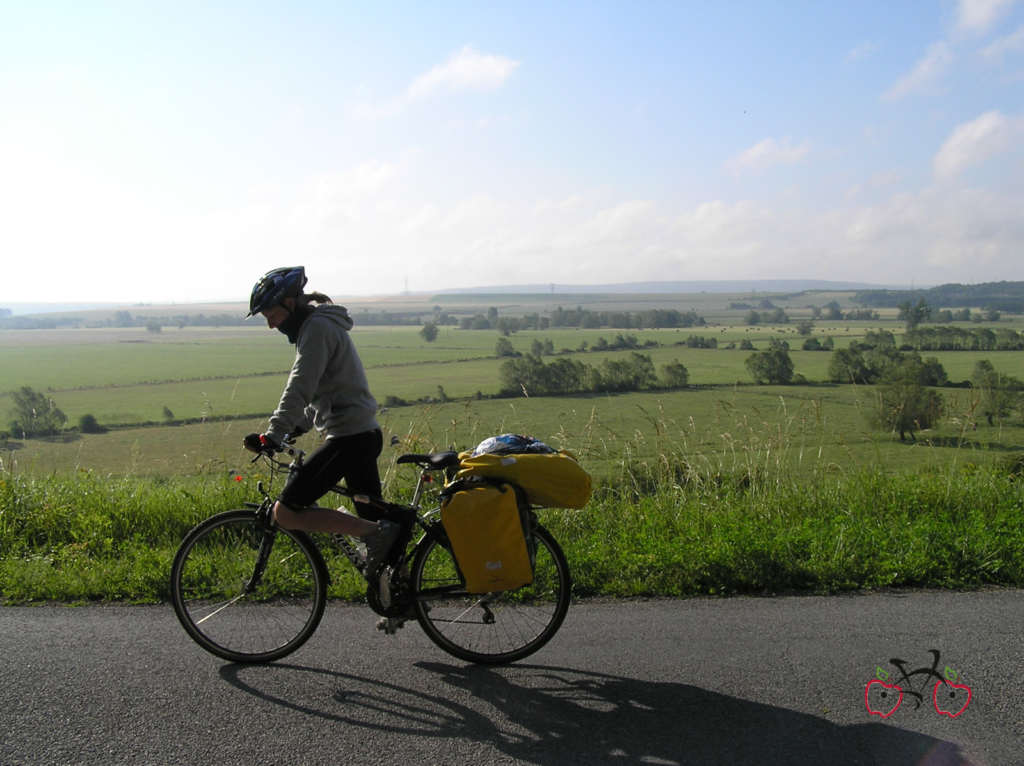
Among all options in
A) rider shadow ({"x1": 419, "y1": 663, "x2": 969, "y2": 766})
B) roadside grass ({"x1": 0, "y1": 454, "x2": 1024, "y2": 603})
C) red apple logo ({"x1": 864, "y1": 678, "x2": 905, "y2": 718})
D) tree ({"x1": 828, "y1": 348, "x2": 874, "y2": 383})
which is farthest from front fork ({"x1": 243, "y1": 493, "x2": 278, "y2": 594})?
tree ({"x1": 828, "y1": 348, "x2": 874, "y2": 383})

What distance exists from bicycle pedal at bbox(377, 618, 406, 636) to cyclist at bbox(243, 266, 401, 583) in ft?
0.89

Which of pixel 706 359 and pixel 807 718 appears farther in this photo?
pixel 706 359

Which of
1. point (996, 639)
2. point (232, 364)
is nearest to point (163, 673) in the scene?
point (996, 639)

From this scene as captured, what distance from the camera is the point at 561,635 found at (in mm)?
4293

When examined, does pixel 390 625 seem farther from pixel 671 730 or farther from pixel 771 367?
pixel 771 367

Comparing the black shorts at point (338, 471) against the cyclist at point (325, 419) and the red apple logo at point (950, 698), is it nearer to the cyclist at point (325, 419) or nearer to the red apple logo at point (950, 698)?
the cyclist at point (325, 419)

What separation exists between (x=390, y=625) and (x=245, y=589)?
1058 millimetres

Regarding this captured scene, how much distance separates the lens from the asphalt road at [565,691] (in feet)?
10.1

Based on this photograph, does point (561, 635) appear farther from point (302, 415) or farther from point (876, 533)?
point (876, 533)

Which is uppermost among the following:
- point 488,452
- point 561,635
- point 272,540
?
point 488,452

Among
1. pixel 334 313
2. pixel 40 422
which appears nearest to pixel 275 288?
pixel 334 313

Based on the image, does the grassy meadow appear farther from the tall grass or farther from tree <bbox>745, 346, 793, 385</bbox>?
tree <bbox>745, 346, 793, 385</bbox>

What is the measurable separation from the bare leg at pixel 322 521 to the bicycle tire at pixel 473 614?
1.15 ft

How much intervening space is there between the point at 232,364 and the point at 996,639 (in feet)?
244
